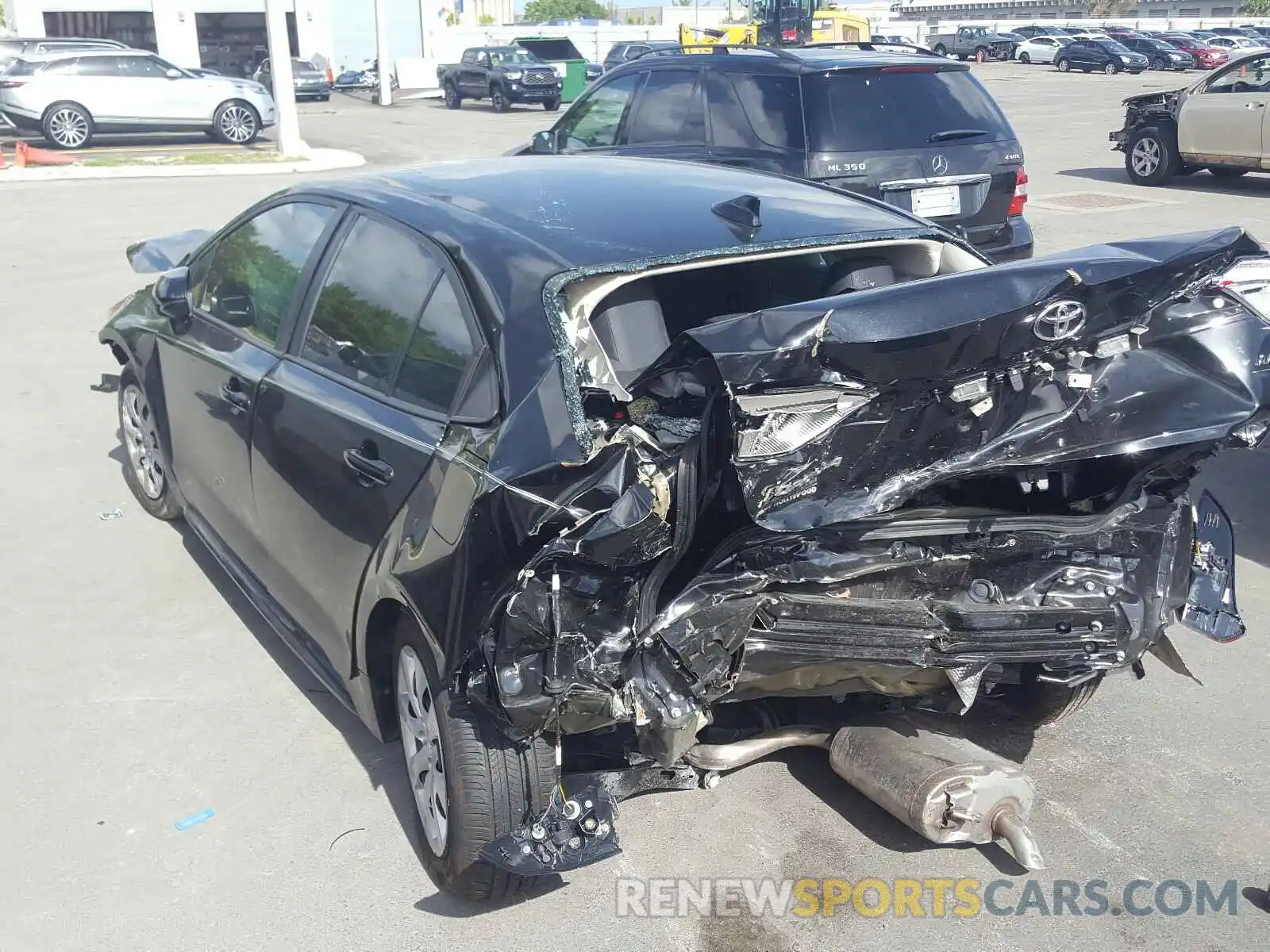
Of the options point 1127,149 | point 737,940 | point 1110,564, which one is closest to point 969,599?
point 1110,564

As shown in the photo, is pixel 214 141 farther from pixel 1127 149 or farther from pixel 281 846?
pixel 281 846

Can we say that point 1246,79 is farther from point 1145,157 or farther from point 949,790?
point 949,790

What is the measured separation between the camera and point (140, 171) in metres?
19.8

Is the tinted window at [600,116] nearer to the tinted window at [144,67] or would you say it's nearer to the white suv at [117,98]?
the white suv at [117,98]

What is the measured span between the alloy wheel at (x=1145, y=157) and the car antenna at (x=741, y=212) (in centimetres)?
1493

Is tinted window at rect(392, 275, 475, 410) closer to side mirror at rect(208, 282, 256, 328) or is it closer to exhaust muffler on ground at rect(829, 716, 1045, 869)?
side mirror at rect(208, 282, 256, 328)

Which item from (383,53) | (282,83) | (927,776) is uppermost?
(383,53)

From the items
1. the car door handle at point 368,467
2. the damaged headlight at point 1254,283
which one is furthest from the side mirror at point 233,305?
the damaged headlight at point 1254,283

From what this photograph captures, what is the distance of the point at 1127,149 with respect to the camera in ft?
56.0

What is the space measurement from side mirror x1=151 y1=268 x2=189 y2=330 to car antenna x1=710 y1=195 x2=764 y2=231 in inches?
89.9

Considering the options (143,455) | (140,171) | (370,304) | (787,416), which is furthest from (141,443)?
(140,171)

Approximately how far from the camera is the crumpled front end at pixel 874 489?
2787 mm

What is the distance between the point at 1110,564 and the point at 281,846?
7.92 feet

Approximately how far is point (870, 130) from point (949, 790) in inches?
227
